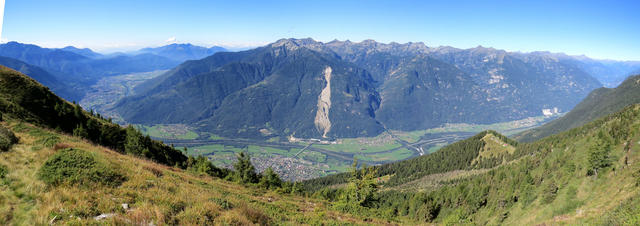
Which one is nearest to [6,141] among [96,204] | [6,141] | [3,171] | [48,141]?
[6,141]

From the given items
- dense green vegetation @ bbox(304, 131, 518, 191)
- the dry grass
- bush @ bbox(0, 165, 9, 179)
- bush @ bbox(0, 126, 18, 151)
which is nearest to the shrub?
bush @ bbox(0, 126, 18, 151)

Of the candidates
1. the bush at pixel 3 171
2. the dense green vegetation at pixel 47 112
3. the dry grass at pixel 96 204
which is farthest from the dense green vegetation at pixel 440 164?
the bush at pixel 3 171

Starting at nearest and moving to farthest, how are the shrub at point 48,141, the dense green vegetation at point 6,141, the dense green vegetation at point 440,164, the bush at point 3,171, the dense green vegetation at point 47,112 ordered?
the bush at point 3,171 < the dense green vegetation at point 6,141 < the shrub at point 48,141 < the dense green vegetation at point 47,112 < the dense green vegetation at point 440,164

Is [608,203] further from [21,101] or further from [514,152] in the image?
[514,152]

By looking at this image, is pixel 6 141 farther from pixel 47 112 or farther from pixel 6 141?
pixel 47 112

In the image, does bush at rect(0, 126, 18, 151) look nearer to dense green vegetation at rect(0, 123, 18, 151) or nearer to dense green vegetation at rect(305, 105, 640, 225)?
dense green vegetation at rect(0, 123, 18, 151)

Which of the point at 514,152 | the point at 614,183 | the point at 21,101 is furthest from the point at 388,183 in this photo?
the point at 21,101

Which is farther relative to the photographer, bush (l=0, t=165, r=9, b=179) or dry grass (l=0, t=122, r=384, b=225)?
bush (l=0, t=165, r=9, b=179)

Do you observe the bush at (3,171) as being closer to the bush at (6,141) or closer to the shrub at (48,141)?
the bush at (6,141)
